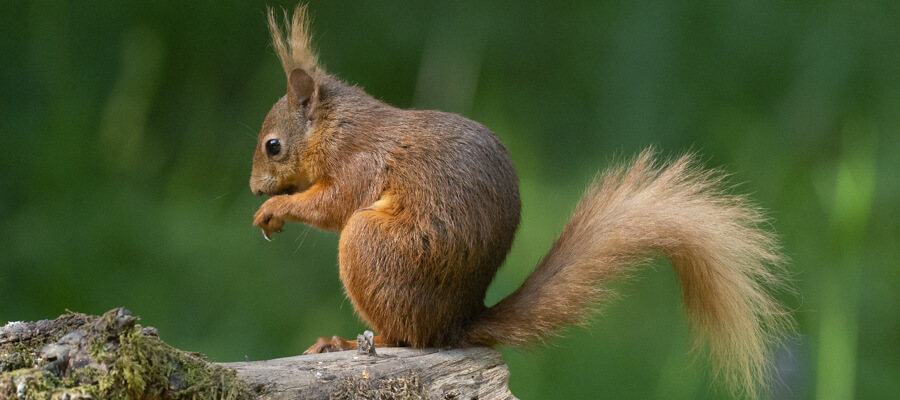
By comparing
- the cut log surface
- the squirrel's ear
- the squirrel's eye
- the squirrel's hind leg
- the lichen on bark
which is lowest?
the lichen on bark

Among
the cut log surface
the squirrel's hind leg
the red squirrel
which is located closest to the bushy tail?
the red squirrel

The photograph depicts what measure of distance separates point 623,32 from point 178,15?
81.9 inches

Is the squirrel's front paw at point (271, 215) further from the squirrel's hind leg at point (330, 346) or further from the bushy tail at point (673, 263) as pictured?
the bushy tail at point (673, 263)

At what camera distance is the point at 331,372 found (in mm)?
1958

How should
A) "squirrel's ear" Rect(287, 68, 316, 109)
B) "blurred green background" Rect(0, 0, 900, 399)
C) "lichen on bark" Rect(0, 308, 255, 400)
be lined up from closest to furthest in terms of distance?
1. "lichen on bark" Rect(0, 308, 255, 400)
2. "squirrel's ear" Rect(287, 68, 316, 109)
3. "blurred green background" Rect(0, 0, 900, 399)

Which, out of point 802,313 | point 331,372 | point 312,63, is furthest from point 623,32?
point 331,372

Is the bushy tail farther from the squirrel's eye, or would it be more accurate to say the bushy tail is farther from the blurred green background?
the blurred green background

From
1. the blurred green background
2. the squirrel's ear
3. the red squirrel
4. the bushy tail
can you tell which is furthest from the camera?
the blurred green background

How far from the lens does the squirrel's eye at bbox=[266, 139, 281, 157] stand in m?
2.62

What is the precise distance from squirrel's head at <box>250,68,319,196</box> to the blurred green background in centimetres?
122

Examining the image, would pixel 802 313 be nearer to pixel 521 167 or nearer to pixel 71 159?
pixel 521 167

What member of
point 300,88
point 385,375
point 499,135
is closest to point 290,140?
point 300,88

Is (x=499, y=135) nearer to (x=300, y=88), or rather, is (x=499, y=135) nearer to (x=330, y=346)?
(x=300, y=88)

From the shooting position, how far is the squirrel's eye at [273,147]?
8.58 ft
